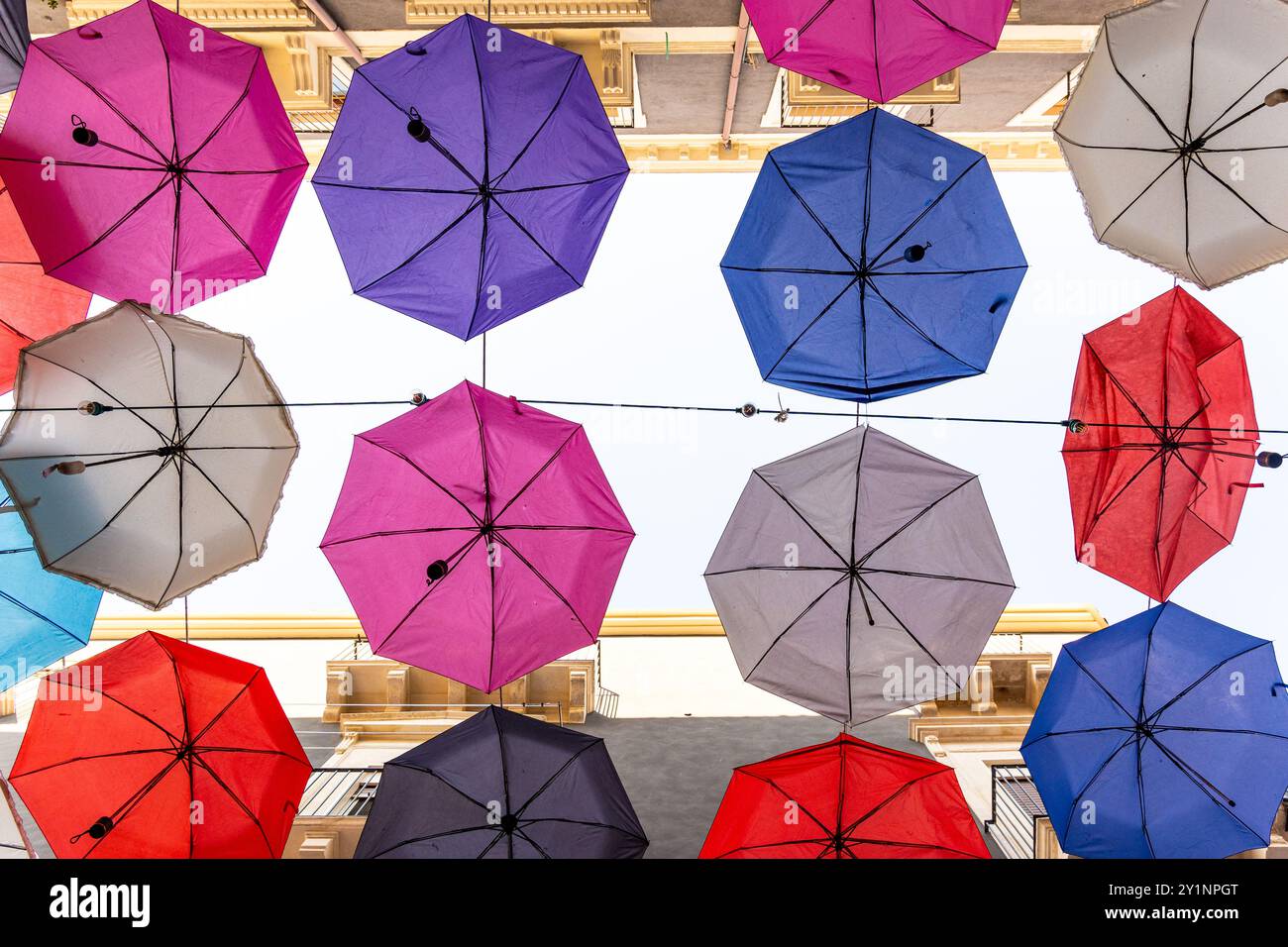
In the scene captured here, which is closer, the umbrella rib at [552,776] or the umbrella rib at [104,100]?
the umbrella rib at [104,100]

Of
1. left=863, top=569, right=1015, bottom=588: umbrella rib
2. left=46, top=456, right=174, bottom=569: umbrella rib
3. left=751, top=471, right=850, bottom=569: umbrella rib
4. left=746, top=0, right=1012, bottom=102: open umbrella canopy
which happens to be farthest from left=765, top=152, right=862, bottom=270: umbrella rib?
left=46, top=456, right=174, bottom=569: umbrella rib

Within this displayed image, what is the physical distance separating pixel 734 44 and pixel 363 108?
272 inches

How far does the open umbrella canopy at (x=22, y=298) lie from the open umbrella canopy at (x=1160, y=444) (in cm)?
951

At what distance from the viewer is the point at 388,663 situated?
42.0 feet

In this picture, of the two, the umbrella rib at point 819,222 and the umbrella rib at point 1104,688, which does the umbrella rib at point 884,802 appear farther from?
the umbrella rib at point 819,222

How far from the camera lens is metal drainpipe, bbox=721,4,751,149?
10703mm

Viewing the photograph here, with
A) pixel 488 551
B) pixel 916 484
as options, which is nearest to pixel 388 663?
pixel 488 551

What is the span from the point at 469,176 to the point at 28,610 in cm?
590

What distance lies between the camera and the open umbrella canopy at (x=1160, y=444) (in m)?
7.34

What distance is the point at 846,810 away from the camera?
714 centimetres

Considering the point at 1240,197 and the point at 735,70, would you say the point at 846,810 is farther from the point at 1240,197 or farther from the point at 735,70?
the point at 735,70

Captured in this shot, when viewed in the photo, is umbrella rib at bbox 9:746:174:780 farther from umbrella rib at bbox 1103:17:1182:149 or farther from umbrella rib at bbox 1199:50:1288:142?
umbrella rib at bbox 1199:50:1288:142

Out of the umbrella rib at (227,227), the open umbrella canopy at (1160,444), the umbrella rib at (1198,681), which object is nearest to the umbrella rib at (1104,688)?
the umbrella rib at (1198,681)
